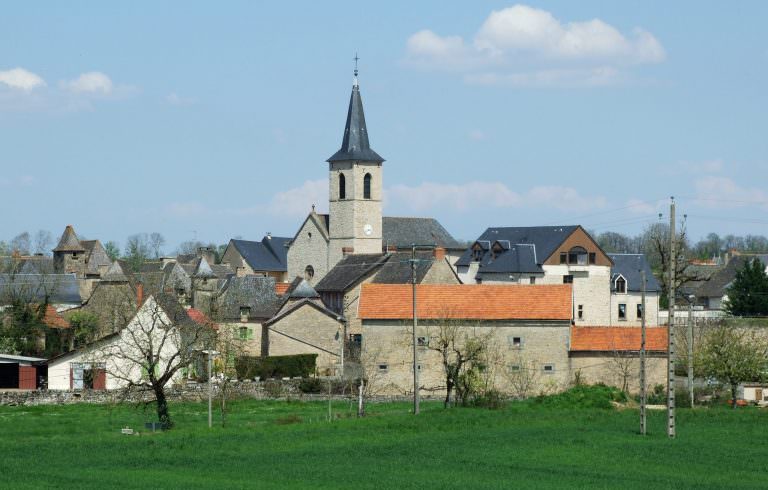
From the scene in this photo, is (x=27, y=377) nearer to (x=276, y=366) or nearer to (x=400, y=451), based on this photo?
(x=276, y=366)

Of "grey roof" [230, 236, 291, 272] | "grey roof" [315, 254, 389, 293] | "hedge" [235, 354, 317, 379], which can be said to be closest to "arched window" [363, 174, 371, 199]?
"grey roof" [315, 254, 389, 293]

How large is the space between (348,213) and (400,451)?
68326mm

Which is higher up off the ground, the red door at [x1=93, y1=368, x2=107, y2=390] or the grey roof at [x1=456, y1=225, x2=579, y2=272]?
the grey roof at [x1=456, y1=225, x2=579, y2=272]

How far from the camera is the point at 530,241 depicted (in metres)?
96.2

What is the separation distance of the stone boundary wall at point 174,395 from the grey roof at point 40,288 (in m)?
18.6

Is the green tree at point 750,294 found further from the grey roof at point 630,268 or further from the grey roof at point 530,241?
the grey roof at point 530,241

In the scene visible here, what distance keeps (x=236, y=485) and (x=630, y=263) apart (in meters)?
66.7

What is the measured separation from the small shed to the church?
42.9 meters

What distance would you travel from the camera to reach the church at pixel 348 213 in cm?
10631

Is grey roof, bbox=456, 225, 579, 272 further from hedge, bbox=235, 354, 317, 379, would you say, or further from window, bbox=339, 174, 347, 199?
hedge, bbox=235, 354, 317, 379

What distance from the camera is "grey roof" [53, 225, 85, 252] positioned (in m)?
109

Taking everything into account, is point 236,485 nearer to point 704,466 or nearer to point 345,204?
point 704,466

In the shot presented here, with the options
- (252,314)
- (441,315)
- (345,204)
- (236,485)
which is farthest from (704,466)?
(345,204)

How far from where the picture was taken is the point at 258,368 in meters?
69.8
